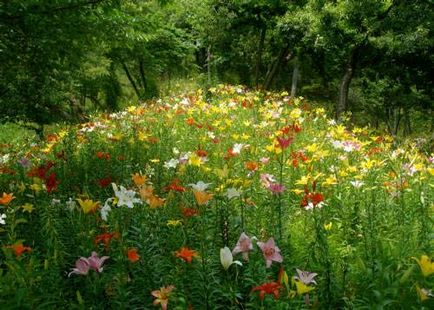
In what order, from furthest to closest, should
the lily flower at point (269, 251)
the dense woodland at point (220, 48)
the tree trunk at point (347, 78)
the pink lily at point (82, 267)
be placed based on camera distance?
1. the tree trunk at point (347, 78)
2. the dense woodland at point (220, 48)
3. the lily flower at point (269, 251)
4. the pink lily at point (82, 267)

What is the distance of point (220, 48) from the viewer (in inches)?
745

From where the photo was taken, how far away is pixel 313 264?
8.49 feet

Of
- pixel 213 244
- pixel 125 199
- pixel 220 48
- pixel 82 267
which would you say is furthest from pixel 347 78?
pixel 82 267

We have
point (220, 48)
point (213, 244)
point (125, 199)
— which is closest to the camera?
point (125, 199)

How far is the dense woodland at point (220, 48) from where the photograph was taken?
4.71m

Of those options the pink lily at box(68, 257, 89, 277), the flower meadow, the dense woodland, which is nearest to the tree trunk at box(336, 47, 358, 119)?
the dense woodland

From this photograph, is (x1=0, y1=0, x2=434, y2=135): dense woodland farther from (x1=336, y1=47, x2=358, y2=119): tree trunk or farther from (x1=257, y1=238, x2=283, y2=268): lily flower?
(x1=257, y1=238, x2=283, y2=268): lily flower

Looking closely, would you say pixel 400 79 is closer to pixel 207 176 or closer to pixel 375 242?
pixel 207 176

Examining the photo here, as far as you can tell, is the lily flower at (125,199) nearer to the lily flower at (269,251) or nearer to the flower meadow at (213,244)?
the flower meadow at (213,244)

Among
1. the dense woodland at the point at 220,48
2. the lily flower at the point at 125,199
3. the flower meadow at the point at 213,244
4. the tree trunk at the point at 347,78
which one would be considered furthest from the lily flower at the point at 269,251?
the tree trunk at the point at 347,78

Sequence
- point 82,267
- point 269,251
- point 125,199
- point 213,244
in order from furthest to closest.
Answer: point 213,244 < point 125,199 < point 269,251 < point 82,267

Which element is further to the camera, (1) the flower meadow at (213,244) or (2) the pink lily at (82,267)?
(1) the flower meadow at (213,244)

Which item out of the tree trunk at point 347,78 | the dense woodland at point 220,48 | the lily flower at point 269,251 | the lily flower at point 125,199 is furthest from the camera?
the tree trunk at point 347,78

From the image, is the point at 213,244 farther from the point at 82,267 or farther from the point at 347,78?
the point at 347,78
